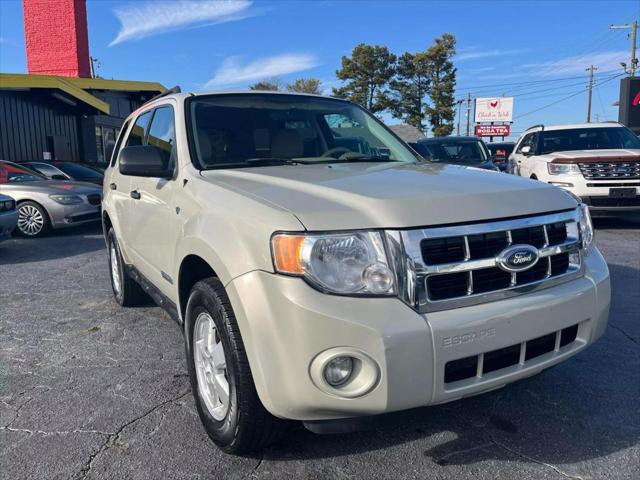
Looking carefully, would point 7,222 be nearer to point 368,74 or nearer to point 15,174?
point 15,174

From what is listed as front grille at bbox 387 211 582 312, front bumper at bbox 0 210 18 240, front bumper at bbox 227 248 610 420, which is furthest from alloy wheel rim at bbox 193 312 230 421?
front bumper at bbox 0 210 18 240

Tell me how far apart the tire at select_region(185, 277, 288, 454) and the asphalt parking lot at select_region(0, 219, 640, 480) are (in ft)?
0.50

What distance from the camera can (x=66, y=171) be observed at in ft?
41.0

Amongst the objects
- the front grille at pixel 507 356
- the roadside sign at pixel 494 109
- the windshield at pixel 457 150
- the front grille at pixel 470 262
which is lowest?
the front grille at pixel 507 356

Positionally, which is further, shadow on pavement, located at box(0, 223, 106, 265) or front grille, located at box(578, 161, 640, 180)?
front grille, located at box(578, 161, 640, 180)

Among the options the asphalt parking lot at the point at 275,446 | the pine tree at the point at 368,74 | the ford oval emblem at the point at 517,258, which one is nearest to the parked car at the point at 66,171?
the asphalt parking lot at the point at 275,446

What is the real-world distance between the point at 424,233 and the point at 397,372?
1.75ft

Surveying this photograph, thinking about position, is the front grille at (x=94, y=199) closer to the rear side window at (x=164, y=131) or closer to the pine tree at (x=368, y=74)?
the rear side window at (x=164, y=131)

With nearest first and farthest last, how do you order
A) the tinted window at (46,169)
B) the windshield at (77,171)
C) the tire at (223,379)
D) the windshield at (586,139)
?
the tire at (223,379)
the windshield at (586,139)
the tinted window at (46,169)
the windshield at (77,171)

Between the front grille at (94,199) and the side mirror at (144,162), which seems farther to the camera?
the front grille at (94,199)

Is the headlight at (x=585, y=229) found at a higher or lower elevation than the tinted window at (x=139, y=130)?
lower

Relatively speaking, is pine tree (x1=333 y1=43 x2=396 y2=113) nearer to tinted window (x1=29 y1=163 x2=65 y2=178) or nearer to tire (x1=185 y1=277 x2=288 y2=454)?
tinted window (x1=29 y1=163 x2=65 y2=178)

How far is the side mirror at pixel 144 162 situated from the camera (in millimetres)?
3057

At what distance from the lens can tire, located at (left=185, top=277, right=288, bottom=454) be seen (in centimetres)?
220
